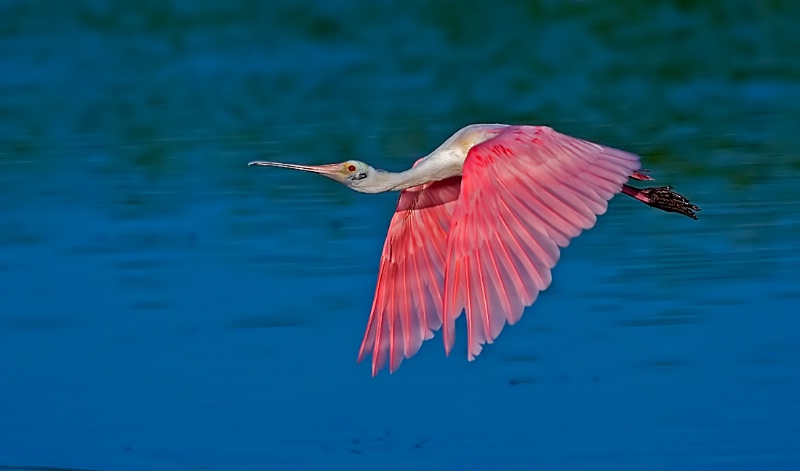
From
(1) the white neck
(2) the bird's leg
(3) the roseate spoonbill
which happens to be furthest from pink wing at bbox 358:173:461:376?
(2) the bird's leg

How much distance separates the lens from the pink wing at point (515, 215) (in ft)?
18.9

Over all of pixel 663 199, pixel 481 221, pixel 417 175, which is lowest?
pixel 481 221

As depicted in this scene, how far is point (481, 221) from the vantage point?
609cm

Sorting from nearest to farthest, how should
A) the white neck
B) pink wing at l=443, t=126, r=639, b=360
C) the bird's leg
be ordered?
pink wing at l=443, t=126, r=639, b=360
the white neck
the bird's leg

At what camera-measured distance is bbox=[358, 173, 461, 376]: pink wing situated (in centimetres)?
695

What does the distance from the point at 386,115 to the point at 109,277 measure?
358 cm

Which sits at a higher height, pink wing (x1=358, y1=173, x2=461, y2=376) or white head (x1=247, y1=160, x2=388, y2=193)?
white head (x1=247, y1=160, x2=388, y2=193)

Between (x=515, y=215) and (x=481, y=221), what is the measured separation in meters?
0.13

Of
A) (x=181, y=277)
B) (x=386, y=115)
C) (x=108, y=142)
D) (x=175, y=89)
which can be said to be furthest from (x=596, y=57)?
(x=181, y=277)

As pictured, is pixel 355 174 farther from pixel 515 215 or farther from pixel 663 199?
pixel 663 199

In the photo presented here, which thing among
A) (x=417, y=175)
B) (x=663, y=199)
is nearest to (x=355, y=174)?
(x=417, y=175)

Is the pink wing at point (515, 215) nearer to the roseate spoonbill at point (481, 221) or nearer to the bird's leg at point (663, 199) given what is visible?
the roseate spoonbill at point (481, 221)

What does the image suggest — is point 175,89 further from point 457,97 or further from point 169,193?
point 169,193

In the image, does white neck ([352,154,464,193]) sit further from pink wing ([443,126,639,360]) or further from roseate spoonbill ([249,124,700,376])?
pink wing ([443,126,639,360])
